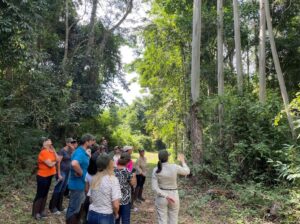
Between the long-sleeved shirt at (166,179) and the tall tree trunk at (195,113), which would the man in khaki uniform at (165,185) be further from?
the tall tree trunk at (195,113)

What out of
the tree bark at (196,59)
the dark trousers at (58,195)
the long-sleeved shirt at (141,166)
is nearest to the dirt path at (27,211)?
the dark trousers at (58,195)

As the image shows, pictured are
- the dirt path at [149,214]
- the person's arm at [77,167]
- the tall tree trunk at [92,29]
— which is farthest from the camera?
the tall tree trunk at [92,29]

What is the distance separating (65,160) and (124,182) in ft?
10.3

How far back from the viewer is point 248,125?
39.8 feet

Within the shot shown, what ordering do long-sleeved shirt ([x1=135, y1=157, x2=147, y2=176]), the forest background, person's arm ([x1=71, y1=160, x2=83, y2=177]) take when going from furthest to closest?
the forest background
long-sleeved shirt ([x1=135, y1=157, x2=147, y2=176])
person's arm ([x1=71, y1=160, x2=83, y2=177])

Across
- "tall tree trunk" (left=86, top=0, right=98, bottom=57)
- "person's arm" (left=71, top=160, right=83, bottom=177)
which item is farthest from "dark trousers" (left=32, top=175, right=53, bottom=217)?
"tall tree trunk" (left=86, top=0, right=98, bottom=57)

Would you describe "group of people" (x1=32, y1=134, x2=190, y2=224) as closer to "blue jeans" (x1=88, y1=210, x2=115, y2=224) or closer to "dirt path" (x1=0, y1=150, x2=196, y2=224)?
"blue jeans" (x1=88, y1=210, x2=115, y2=224)

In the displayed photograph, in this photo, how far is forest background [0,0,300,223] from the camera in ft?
34.5

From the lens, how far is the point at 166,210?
19.1ft

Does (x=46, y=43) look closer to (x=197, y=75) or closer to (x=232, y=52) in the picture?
(x=197, y=75)

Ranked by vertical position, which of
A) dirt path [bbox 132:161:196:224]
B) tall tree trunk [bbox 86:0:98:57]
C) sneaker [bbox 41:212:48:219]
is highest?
tall tree trunk [bbox 86:0:98:57]

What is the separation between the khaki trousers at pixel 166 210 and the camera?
18.9ft

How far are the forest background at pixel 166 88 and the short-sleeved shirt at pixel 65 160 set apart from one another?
7.50 ft

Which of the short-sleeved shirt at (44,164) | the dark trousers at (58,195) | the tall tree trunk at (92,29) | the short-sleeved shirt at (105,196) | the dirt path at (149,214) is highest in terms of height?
the tall tree trunk at (92,29)
